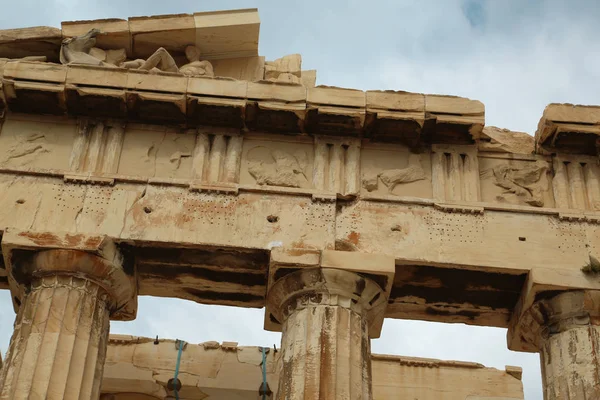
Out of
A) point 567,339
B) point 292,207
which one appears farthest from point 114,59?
point 567,339

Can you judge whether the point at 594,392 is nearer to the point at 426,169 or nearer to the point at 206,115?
the point at 426,169

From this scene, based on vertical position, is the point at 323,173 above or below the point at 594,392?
above

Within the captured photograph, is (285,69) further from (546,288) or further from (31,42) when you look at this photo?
(546,288)

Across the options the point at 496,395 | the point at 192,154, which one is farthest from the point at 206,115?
the point at 496,395

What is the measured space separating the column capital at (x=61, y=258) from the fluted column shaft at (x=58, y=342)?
0.41 ft

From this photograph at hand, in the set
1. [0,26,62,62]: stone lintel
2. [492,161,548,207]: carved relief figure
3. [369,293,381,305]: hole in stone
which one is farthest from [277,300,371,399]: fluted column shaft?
[0,26,62,62]: stone lintel

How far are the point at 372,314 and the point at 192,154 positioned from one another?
10.9 ft

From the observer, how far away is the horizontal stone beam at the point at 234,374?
18422mm

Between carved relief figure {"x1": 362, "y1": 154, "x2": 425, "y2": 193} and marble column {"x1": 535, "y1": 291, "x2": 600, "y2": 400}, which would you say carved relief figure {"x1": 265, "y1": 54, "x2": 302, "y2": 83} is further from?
marble column {"x1": 535, "y1": 291, "x2": 600, "y2": 400}

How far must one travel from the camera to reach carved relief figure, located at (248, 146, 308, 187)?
1509cm

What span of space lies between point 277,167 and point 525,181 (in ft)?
11.4

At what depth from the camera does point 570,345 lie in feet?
46.1

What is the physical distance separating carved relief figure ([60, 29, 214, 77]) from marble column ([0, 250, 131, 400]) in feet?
10.1

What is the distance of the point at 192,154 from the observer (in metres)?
15.3
